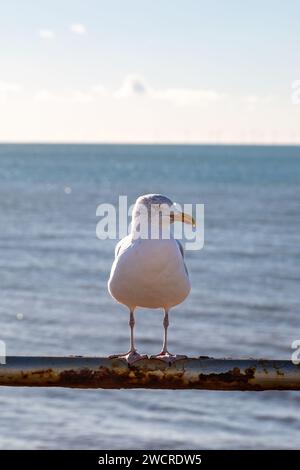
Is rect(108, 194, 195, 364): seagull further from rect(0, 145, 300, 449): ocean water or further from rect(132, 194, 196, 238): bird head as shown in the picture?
rect(0, 145, 300, 449): ocean water

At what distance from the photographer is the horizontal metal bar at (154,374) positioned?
3.81 m

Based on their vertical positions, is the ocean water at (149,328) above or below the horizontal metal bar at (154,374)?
above

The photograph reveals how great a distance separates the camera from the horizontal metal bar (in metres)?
3.81

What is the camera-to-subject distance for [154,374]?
12.9 ft

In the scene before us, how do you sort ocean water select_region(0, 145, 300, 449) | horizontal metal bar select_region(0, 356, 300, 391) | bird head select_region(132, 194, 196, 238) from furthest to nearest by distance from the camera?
ocean water select_region(0, 145, 300, 449)
bird head select_region(132, 194, 196, 238)
horizontal metal bar select_region(0, 356, 300, 391)

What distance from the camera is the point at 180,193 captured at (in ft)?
248

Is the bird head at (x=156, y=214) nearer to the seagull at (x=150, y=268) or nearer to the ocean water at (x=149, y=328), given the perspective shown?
the seagull at (x=150, y=268)

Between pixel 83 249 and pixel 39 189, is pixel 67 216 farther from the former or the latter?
A: pixel 39 189

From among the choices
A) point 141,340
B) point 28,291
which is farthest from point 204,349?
point 28,291

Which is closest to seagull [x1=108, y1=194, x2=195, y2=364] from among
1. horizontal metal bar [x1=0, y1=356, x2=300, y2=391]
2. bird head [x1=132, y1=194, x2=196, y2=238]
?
bird head [x1=132, y1=194, x2=196, y2=238]

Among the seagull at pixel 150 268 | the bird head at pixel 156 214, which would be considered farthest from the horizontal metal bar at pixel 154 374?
the bird head at pixel 156 214

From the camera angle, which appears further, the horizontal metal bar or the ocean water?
the ocean water

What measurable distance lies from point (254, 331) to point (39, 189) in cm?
6554

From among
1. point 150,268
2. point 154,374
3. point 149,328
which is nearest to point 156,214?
point 150,268
